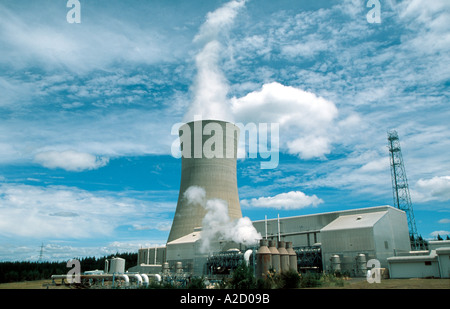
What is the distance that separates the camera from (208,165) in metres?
29.1

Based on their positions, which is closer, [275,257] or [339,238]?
[275,257]

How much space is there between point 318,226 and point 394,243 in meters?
6.13

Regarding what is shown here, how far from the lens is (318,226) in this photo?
2797cm

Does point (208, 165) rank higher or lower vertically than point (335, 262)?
higher

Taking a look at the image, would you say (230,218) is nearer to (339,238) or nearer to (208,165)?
(208,165)

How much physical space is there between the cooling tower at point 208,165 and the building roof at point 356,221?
9067 millimetres

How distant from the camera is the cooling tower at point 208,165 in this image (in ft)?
95.5

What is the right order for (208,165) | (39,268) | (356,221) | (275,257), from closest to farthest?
(275,257) < (356,221) < (208,165) < (39,268)

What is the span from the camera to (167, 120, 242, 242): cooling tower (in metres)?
29.1

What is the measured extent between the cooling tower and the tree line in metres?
22.0

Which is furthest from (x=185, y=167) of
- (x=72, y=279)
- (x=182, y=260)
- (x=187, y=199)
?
(x=72, y=279)

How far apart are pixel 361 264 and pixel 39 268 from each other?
4840 centimetres

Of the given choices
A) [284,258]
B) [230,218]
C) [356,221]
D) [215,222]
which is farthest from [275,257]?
[215,222]

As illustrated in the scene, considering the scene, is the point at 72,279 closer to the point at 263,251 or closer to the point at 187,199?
the point at 187,199
